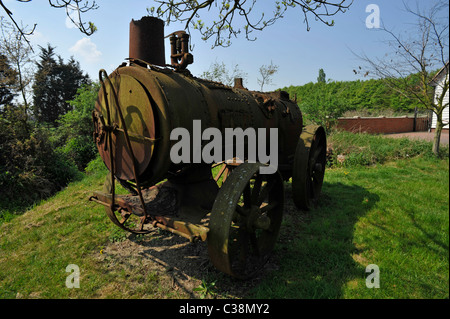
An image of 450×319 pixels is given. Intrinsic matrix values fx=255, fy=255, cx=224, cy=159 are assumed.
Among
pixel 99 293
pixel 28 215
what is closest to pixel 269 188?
pixel 99 293

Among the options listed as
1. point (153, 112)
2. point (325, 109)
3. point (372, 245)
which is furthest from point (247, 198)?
point (325, 109)

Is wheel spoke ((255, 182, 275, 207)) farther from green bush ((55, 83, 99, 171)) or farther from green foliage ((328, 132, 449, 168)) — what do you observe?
green bush ((55, 83, 99, 171))

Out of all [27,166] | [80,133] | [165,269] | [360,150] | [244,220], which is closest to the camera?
[244,220]

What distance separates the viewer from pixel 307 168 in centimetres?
447

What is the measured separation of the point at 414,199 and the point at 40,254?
19.9 ft

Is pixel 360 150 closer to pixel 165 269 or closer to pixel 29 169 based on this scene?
pixel 165 269

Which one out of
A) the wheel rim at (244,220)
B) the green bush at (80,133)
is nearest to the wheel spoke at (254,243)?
the wheel rim at (244,220)

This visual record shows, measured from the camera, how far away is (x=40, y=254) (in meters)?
→ 3.64

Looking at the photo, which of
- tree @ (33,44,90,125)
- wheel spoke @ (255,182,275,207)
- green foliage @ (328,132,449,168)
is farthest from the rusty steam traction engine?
tree @ (33,44,90,125)

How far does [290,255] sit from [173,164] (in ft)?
6.42

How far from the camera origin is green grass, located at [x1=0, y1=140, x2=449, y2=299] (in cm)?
266

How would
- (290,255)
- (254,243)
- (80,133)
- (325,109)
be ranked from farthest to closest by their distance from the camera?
1. (80,133)
2. (325,109)
3. (290,255)
4. (254,243)

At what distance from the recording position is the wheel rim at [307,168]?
4398mm

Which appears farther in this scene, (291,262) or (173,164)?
(291,262)
